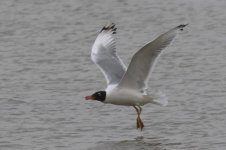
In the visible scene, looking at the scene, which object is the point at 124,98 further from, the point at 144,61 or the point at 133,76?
the point at 144,61

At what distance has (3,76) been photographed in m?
11.9

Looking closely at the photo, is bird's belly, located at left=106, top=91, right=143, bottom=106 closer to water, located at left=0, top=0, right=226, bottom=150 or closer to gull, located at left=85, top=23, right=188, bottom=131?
gull, located at left=85, top=23, right=188, bottom=131

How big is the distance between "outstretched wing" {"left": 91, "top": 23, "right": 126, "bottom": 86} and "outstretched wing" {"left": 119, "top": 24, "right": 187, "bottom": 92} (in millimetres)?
401

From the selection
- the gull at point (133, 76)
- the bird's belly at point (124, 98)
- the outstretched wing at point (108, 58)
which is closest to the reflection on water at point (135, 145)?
the gull at point (133, 76)

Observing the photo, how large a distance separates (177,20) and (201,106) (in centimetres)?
532

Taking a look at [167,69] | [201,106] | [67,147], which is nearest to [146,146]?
[67,147]

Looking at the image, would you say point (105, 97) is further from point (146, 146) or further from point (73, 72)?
point (73, 72)

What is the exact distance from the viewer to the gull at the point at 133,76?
8.74m

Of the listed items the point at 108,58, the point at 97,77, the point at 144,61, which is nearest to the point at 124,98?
the point at 144,61

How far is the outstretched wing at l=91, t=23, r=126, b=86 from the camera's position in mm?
9656

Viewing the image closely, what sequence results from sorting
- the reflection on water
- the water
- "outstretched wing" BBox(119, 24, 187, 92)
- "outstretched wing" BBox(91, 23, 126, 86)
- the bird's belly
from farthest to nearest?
"outstretched wing" BBox(91, 23, 126, 86)
the bird's belly
the water
"outstretched wing" BBox(119, 24, 187, 92)
the reflection on water

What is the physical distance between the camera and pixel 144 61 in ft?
29.0

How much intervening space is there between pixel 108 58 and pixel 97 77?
5.59ft

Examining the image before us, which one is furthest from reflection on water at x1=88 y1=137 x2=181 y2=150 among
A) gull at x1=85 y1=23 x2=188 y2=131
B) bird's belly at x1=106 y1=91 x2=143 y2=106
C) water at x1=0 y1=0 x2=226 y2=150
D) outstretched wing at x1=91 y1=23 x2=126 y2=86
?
outstretched wing at x1=91 y1=23 x2=126 y2=86
